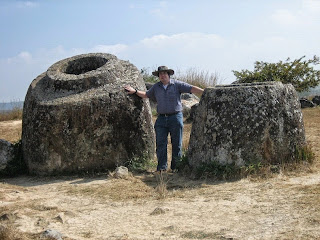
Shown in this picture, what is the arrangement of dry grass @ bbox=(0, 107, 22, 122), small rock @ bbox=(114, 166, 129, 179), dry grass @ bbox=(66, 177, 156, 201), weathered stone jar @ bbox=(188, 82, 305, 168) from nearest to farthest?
dry grass @ bbox=(66, 177, 156, 201), weathered stone jar @ bbox=(188, 82, 305, 168), small rock @ bbox=(114, 166, 129, 179), dry grass @ bbox=(0, 107, 22, 122)

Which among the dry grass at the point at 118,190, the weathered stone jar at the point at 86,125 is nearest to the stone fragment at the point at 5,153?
the weathered stone jar at the point at 86,125

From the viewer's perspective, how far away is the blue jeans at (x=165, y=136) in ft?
25.6

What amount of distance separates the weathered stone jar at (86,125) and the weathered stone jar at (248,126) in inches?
50.8

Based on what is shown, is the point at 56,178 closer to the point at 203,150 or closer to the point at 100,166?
the point at 100,166

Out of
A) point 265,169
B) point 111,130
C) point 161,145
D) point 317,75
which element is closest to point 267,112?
point 265,169

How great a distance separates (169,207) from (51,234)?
1554mm

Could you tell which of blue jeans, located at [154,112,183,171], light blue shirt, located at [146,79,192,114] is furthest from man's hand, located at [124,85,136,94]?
blue jeans, located at [154,112,183,171]

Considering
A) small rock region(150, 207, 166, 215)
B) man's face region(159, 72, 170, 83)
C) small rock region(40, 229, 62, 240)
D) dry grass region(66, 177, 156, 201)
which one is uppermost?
man's face region(159, 72, 170, 83)

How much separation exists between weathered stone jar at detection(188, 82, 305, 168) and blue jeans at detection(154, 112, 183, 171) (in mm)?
741

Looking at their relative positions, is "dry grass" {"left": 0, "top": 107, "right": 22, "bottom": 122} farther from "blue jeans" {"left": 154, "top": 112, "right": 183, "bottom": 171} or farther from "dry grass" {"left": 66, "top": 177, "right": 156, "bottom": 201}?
"dry grass" {"left": 66, "top": 177, "right": 156, "bottom": 201}

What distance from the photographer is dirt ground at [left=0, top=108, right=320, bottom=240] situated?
4.57m

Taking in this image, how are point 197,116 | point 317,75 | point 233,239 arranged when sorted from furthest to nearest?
point 317,75 → point 197,116 → point 233,239

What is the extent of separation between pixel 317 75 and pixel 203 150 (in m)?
11.1

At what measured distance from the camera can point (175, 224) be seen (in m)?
4.81
